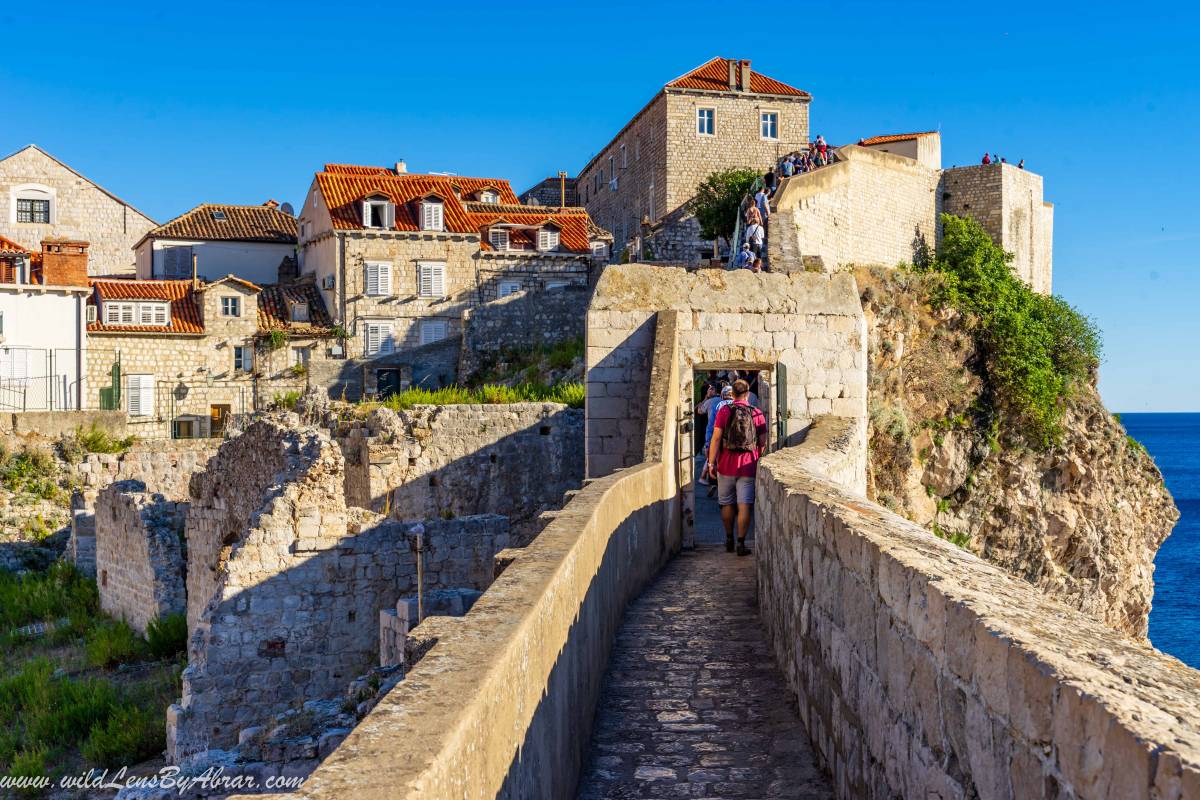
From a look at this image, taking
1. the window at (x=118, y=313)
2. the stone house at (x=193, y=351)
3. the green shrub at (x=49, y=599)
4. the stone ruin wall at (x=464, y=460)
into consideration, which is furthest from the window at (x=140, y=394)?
the stone ruin wall at (x=464, y=460)

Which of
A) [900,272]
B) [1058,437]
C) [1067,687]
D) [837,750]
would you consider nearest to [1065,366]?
[1058,437]

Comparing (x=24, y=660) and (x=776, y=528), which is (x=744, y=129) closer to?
(x=24, y=660)

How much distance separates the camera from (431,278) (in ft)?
136

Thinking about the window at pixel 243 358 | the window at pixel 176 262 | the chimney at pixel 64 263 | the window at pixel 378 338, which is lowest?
the window at pixel 243 358

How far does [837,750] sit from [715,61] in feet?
145

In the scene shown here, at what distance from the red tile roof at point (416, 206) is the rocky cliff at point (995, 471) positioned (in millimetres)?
14946

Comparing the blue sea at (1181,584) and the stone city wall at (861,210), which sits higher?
the stone city wall at (861,210)

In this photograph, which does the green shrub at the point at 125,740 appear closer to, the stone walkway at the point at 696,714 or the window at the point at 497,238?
the stone walkway at the point at 696,714

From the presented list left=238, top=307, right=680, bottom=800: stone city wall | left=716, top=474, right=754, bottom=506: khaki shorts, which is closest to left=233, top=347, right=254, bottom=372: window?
left=716, top=474, right=754, bottom=506: khaki shorts

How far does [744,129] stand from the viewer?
45156mm

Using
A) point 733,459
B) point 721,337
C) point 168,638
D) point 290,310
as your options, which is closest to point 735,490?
point 733,459

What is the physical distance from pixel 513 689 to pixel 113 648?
12882 mm

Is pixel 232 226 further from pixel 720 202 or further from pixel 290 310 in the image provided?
pixel 720 202

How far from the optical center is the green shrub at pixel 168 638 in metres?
14.7
